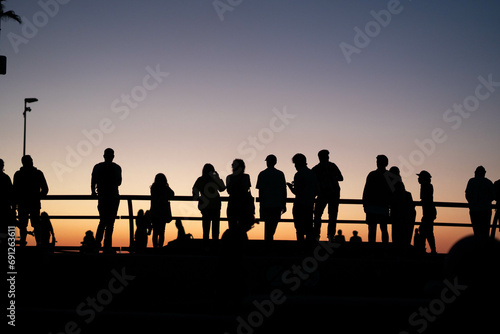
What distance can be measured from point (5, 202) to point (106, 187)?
5.64 feet

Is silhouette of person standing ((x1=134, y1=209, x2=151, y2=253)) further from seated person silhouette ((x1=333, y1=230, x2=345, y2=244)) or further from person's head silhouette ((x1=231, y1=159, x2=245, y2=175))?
seated person silhouette ((x1=333, y1=230, x2=345, y2=244))

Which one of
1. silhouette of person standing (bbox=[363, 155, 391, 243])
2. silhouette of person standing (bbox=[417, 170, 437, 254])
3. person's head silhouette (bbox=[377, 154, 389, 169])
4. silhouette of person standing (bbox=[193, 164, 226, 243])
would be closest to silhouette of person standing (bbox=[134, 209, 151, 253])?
silhouette of person standing (bbox=[193, 164, 226, 243])

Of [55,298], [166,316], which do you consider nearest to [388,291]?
[55,298]

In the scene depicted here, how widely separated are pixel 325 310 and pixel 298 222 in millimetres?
8142

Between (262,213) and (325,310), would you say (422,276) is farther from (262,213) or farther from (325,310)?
(325,310)

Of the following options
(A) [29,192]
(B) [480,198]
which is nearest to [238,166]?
(A) [29,192]

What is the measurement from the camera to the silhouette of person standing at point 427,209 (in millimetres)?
12891

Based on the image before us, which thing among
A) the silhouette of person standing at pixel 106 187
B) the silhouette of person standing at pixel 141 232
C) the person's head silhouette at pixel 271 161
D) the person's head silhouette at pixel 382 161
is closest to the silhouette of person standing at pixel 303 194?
the person's head silhouette at pixel 271 161

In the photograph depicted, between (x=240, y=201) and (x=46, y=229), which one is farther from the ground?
(x=240, y=201)

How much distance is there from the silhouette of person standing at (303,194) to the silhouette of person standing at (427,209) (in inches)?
124

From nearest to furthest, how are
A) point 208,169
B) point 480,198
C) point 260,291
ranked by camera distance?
point 260,291
point 208,169
point 480,198

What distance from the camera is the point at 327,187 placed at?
37.6 ft

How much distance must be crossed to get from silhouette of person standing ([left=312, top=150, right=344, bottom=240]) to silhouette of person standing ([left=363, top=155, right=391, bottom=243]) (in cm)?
70

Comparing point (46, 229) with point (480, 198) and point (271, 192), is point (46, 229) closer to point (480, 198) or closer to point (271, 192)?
point (271, 192)
